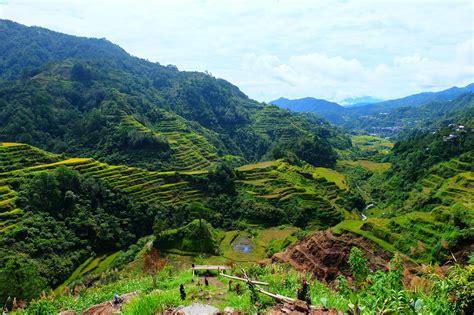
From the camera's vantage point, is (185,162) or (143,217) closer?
(143,217)

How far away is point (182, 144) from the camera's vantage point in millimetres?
72938

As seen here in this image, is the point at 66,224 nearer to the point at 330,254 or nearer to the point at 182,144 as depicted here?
the point at 330,254

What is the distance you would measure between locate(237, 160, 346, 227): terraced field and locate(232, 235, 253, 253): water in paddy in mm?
9190

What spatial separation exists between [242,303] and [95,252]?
35849 millimetres

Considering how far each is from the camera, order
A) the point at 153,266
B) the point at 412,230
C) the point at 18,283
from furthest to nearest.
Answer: the point at 412,230, the point at 18,283, the point at 153,266

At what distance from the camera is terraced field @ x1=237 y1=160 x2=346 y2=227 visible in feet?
159

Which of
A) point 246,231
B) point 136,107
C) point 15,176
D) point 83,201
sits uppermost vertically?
point 136,107

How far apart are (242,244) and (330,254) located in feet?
55.9

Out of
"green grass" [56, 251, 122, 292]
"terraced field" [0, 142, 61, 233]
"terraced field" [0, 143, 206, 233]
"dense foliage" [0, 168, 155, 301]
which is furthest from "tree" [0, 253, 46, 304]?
"terraced field" [0, 143, 206, 233]

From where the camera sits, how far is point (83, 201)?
136ft

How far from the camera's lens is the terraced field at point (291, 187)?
48.5m

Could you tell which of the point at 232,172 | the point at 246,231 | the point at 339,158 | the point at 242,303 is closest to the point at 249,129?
the point at 339,158

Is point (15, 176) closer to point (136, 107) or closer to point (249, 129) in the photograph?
point (136, 107)

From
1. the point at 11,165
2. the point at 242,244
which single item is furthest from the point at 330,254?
the point at 11,165
